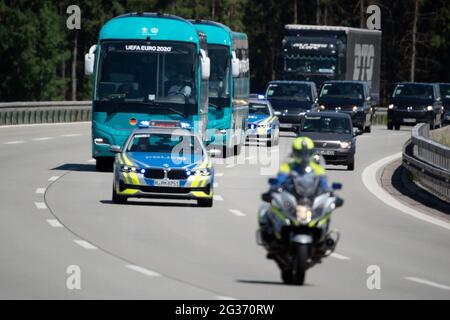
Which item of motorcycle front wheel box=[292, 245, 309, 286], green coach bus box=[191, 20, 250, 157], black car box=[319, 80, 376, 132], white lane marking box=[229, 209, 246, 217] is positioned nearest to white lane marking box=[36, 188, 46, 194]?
white lane marking box=[229, 209, 246, 217]

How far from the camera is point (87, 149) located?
135 feet

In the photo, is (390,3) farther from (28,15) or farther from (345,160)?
(345,160)

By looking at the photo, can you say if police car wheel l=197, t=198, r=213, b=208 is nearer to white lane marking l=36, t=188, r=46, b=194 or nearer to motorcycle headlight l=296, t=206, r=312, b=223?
white lane marking l=36, t=188, r=46, b=194

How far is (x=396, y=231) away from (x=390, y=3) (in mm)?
106823

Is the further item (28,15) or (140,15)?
(28,15)

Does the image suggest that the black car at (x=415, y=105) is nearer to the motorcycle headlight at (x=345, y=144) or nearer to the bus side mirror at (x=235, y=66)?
the bus side mirror at (x=235, y=66)

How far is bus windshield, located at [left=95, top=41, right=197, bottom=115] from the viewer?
3198 centimetres

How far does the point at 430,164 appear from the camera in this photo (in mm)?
27844

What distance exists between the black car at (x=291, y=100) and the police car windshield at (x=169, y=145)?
26818mm

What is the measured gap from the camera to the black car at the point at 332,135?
3553 centimetres

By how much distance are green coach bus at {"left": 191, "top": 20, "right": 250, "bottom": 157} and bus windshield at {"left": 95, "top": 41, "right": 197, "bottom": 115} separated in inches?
232

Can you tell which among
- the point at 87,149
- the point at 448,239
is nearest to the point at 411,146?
the point at 87,149

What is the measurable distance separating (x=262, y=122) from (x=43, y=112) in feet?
47.2

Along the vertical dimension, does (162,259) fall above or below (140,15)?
below
